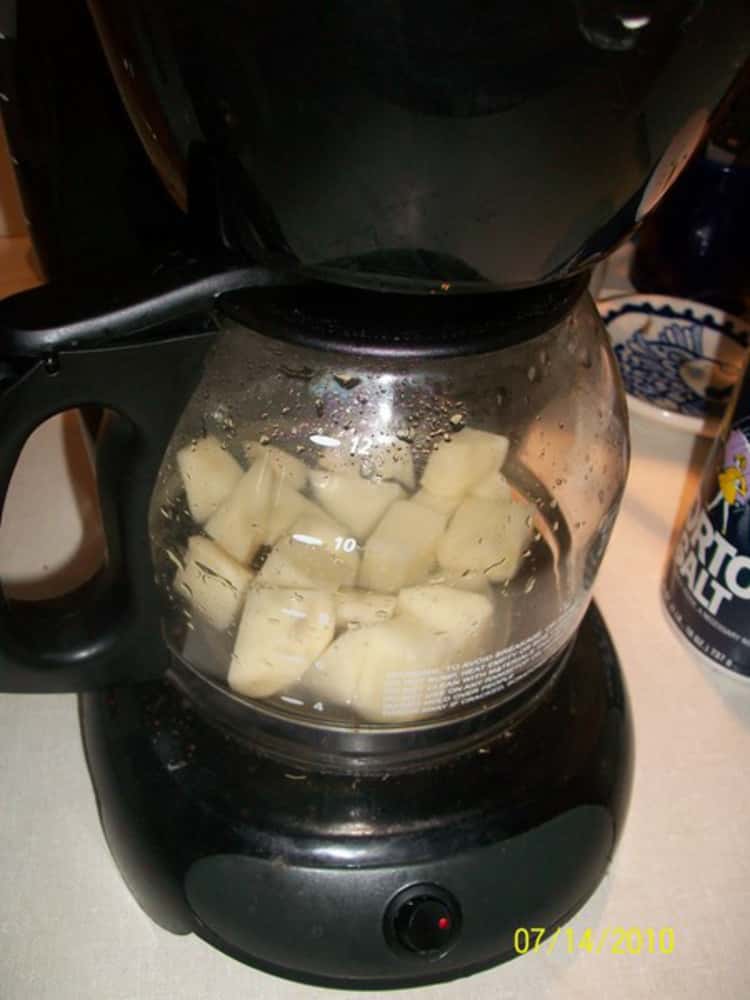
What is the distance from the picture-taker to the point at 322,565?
456mm

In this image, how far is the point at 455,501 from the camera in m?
0.47

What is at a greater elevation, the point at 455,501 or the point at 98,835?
the point at 455,501

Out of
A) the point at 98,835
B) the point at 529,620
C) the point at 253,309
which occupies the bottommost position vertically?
the point at 98,835

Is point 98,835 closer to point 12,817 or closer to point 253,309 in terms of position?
point 12,817

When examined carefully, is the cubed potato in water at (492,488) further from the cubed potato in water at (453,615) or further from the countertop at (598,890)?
the countertop at (598,890)

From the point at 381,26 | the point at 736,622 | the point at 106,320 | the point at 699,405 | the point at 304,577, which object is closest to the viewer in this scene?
the point at 381,26

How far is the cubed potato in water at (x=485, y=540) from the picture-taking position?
462 mm

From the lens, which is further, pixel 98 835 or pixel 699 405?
pixel 699 405

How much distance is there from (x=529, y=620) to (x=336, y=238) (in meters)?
0.26

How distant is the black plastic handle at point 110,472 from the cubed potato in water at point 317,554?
0.21 ft

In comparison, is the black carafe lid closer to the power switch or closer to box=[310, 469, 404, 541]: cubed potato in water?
box=[310, 469, 404, 541]: cubed potato in water

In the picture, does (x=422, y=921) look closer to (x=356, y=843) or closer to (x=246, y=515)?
(x=356, y=843)

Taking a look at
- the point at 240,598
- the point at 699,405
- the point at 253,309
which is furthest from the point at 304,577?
the point at 699,405
